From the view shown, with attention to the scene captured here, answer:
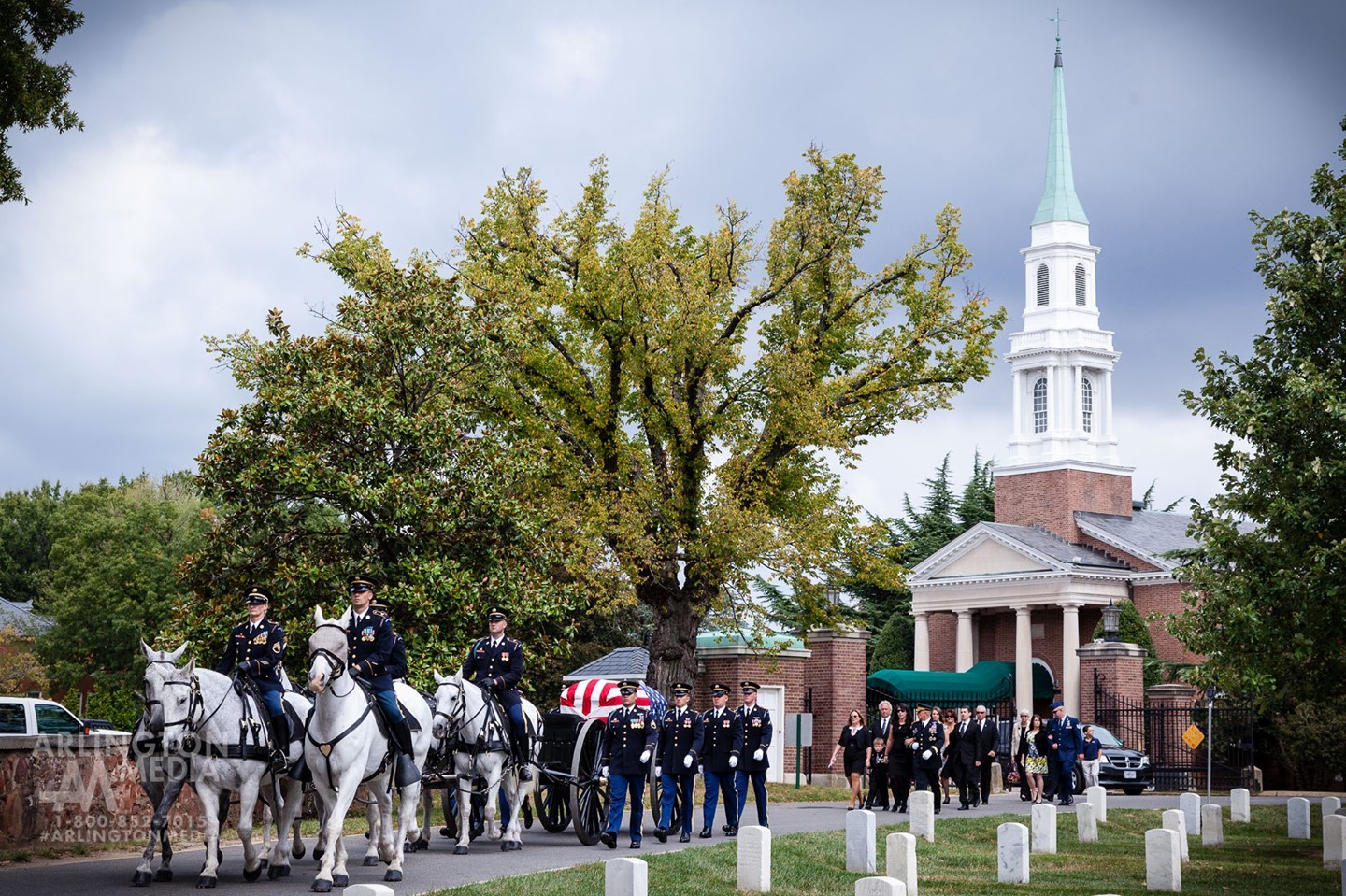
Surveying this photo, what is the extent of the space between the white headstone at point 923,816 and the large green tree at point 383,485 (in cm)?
604

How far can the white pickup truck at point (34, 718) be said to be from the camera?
81.8ft

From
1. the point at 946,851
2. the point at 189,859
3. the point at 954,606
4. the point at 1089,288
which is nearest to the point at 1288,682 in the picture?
the point at 946,851

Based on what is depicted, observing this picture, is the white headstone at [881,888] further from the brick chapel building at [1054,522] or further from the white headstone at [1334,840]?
the brick chapel building at [1054,522]

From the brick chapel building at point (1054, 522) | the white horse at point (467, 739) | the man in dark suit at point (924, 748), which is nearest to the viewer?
the white horse at point (467, 739)

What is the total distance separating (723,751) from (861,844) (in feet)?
11.6

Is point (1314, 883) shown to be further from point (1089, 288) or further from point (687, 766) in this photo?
point (1089, 288)

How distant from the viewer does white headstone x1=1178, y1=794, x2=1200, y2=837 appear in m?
23.6

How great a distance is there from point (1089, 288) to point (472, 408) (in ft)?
132

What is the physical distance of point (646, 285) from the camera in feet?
95.3

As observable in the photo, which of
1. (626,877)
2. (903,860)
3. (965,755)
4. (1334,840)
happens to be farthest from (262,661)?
(965,755)

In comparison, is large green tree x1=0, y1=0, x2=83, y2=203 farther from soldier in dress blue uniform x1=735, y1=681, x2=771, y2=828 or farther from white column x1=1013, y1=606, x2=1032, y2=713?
white column x1=1013, y1=606, x2=1032, y2=713

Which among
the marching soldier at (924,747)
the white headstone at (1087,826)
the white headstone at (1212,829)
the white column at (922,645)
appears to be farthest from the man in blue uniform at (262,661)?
the white column at (922,645)

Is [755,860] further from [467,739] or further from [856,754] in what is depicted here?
[856,754]

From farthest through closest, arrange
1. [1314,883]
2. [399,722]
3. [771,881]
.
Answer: [1314,883], [771,881], [399,722]
